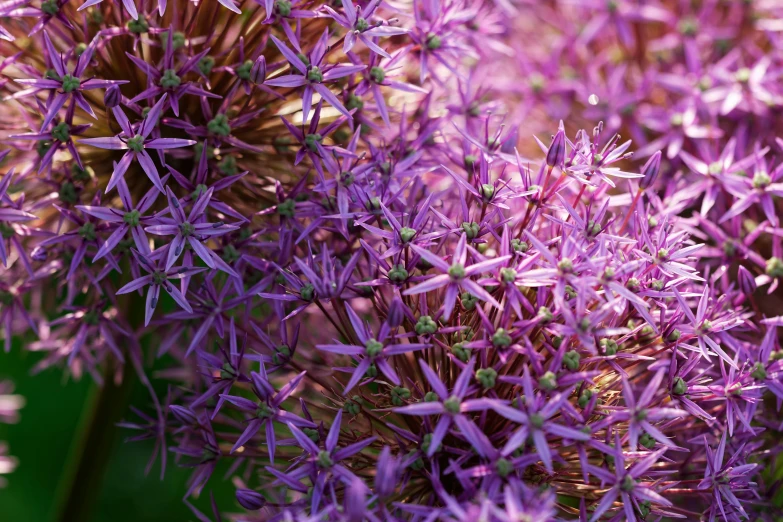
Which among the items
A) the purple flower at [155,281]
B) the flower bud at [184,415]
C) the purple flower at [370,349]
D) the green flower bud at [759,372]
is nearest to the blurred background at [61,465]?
the flower bud at [184,415]

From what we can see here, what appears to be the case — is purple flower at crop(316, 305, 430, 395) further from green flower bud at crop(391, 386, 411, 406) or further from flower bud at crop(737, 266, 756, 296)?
flower bud at crop(737, 266, 756, 296)

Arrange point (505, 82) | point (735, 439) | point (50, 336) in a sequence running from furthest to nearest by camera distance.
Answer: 1. point (505, 82)
2. point (50, 336)
3. point (735, 439)

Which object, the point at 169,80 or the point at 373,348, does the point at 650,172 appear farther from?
the point at 169,80

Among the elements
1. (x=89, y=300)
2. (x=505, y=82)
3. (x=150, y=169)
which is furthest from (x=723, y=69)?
(x=89, y=300)

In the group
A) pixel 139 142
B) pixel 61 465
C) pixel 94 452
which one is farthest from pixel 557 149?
pixel 61 465

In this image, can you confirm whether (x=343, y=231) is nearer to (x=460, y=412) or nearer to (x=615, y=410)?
(x=460, y=412)

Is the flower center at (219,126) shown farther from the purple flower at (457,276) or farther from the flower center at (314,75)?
the purple flower at (457,276)

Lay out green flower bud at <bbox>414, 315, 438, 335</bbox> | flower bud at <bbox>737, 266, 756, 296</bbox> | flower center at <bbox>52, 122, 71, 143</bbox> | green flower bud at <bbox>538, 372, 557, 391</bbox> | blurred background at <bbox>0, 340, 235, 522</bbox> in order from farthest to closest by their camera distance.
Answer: blurred background at <bbox>0, 340, 235, 522</bbox>, flower bud at <bbox>737, 266, 756, 296</bbox>, flower center at <bbox>52, 122, 71, 143</bbox>, green flower bud at <bbox>414, 315, 438, 335</bbox>, green flower bud at <bbox>538, 372, 557, 391</bbox>

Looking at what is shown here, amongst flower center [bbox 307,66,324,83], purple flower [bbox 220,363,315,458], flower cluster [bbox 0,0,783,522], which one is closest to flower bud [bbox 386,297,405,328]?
flower cluster [bbox 0,0,783,522]
